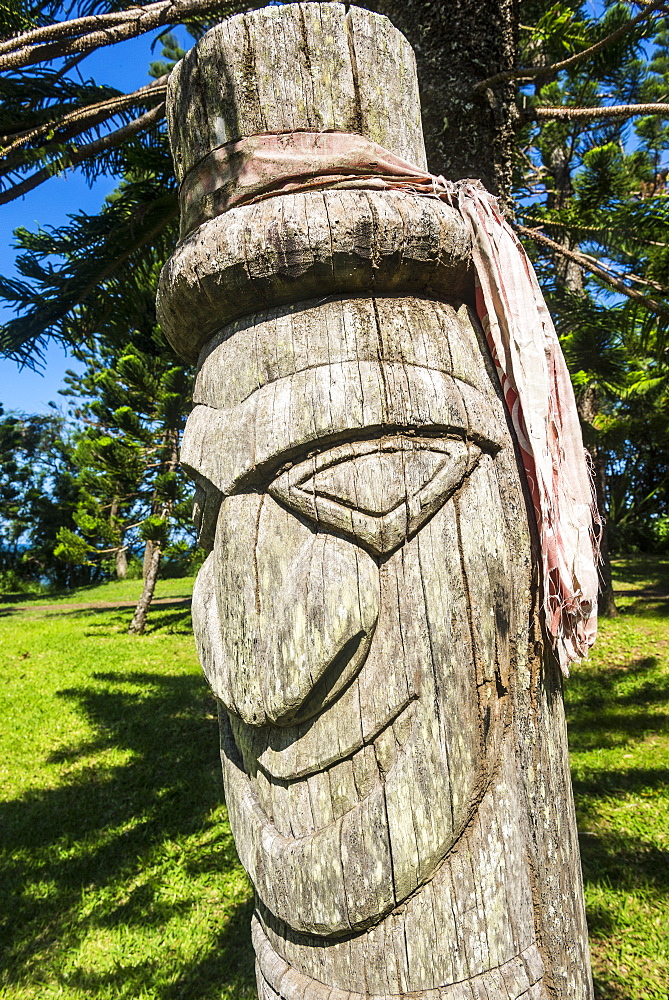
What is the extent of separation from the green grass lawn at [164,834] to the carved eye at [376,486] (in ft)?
7.76

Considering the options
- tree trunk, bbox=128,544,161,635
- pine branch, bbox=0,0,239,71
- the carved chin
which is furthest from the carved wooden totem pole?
tree trunk, bbox=128,544,161,635

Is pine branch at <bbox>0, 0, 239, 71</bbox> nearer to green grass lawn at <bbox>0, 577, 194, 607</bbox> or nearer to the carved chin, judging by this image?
the carved chin

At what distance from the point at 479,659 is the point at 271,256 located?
880 mm

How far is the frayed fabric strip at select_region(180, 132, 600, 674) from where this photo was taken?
134cm

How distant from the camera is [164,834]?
3822 millimetres

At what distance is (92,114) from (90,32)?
0.32 meters

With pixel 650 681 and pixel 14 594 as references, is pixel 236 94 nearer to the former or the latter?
pixel 650 681

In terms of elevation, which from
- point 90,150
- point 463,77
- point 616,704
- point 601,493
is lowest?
point 616,704

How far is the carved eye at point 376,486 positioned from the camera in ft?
4.00

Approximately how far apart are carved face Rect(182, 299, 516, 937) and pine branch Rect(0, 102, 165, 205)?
1.60 metres

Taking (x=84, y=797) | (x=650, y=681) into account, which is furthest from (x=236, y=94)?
(x=650, y=681)

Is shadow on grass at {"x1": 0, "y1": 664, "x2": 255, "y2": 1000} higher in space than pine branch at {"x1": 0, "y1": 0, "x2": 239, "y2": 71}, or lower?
lower

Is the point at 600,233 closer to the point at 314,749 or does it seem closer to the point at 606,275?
the point at 606,275

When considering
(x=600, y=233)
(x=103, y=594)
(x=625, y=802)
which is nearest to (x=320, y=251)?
(x=600, y=233)
